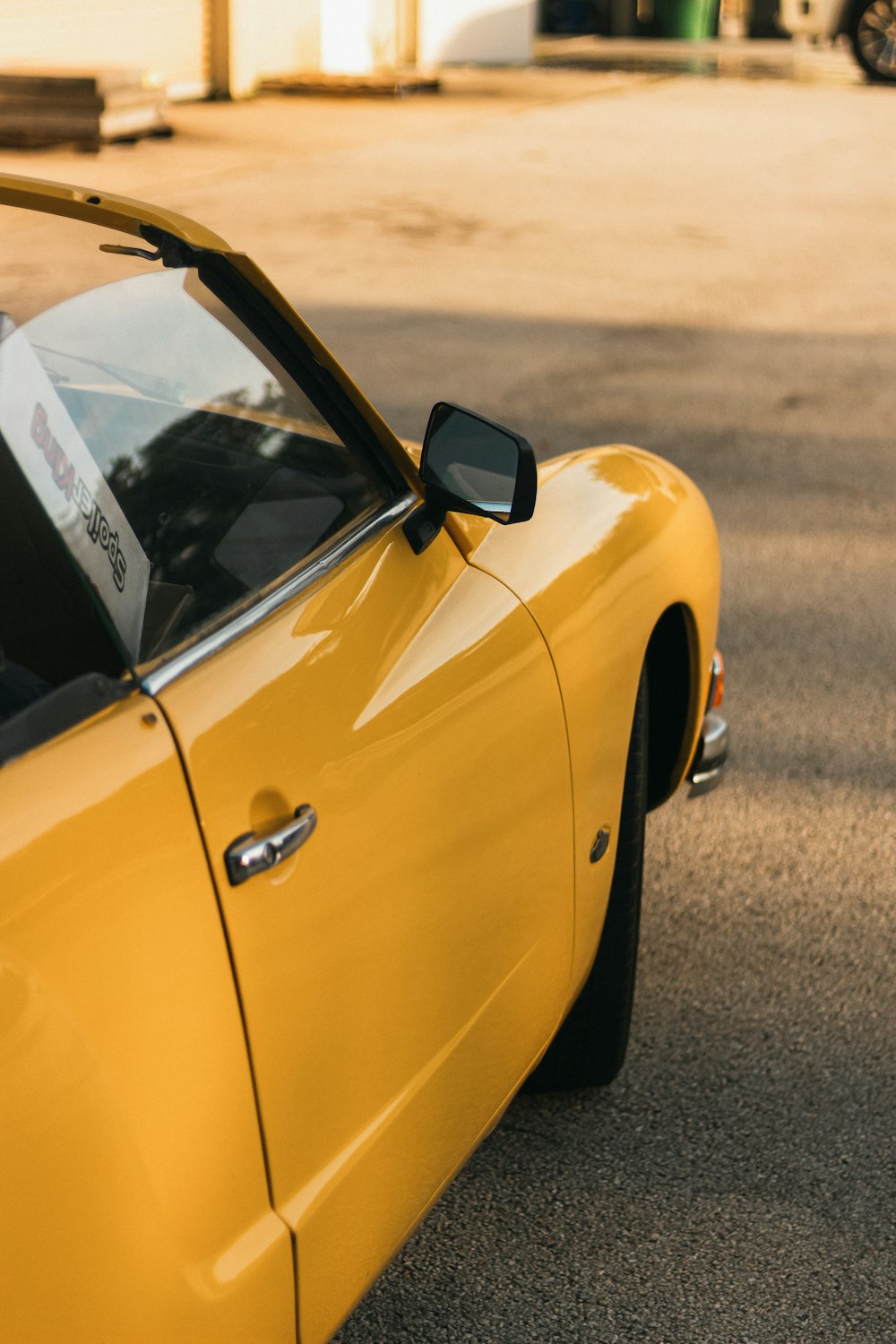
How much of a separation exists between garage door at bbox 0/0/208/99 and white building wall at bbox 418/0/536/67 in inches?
216

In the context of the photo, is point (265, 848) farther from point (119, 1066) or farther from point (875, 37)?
point (875, 37)

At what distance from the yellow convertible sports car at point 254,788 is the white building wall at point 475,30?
70.9ft

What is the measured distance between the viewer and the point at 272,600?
6.11ft

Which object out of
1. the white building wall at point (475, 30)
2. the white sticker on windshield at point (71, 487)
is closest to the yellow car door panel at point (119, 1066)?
the white sticker on windshield at point (71, 487)

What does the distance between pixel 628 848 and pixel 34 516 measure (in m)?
1.31

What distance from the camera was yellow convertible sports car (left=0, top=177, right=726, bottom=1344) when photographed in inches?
56.1

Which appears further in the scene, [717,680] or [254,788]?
[717,680]

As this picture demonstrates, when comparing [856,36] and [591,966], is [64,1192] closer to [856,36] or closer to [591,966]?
[591,966]

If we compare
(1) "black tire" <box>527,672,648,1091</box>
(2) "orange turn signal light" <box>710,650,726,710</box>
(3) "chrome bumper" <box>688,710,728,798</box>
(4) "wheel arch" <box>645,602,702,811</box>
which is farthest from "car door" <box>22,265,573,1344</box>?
(2) "orange turn signal light" <box>710,650,726,710</box>

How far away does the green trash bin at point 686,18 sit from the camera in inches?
1075

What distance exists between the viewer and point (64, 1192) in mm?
1370

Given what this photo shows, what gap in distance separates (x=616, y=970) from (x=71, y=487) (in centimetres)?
137

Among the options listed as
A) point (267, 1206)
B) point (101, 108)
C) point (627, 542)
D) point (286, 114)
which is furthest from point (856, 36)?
point (267, 1206)

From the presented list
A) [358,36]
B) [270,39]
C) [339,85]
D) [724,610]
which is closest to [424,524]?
[724,610]
